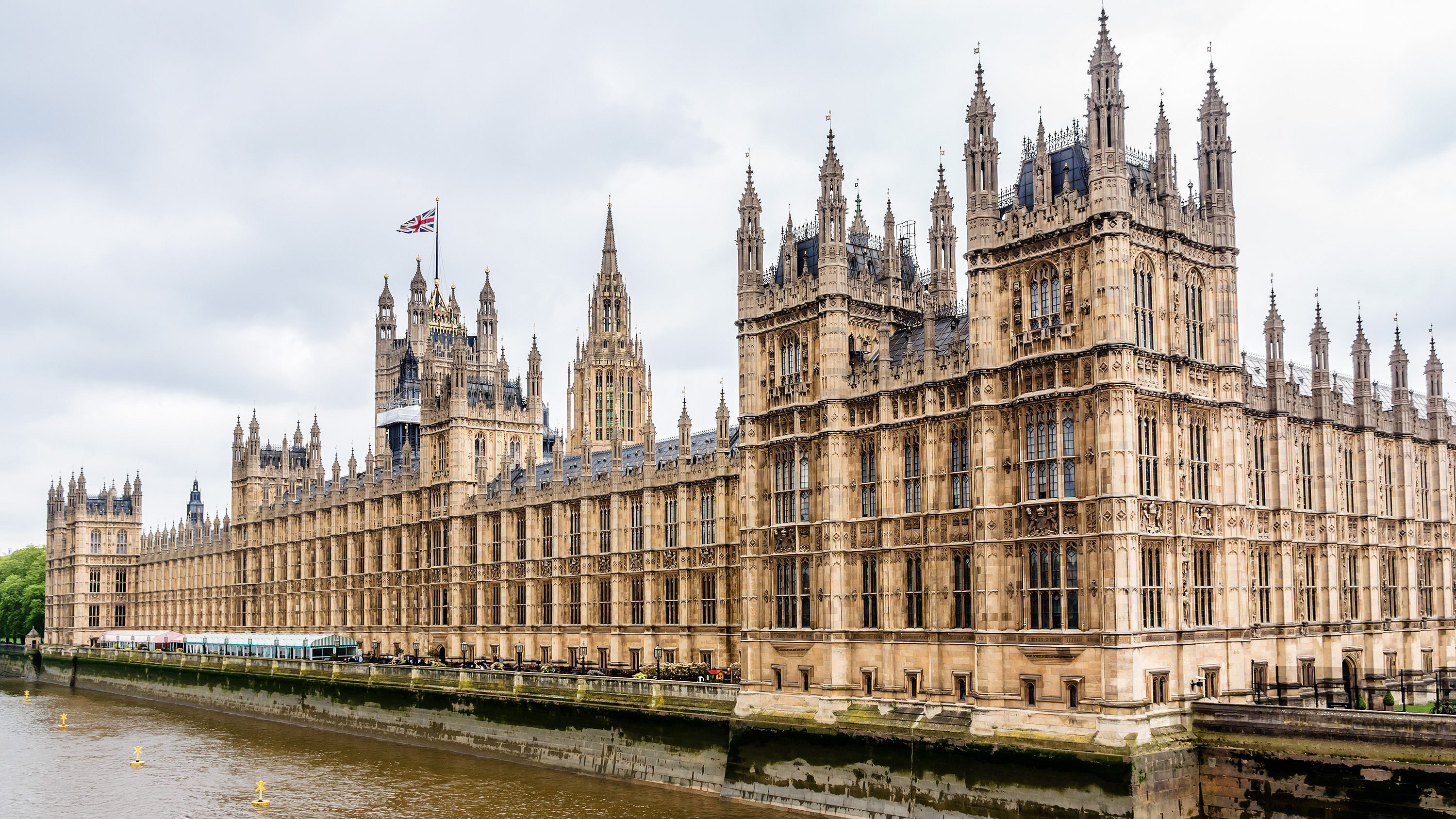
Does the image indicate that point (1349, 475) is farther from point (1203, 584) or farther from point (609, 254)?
point (609, 254)

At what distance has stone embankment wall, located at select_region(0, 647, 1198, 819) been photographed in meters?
44.1

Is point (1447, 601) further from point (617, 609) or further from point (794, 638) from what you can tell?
point (617, 609)

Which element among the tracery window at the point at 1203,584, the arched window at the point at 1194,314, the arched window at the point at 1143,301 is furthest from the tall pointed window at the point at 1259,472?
the arched window at the point at 1143,301

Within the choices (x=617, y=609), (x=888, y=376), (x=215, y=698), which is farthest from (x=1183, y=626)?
(x=215, y=698)

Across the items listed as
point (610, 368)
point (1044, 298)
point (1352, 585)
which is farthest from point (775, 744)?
point (610, 368)

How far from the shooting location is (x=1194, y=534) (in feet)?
157

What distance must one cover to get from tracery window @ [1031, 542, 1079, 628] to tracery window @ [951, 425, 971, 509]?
4341mm

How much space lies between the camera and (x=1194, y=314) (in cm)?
4956

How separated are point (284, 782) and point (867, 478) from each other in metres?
36.4

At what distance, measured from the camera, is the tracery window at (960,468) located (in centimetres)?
5122

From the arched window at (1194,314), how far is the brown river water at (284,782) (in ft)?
83.9

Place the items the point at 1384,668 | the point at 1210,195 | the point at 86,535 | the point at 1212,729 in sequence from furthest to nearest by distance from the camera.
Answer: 1. the point at 86,535
2. the point at 1384,668
3. the point at 1210,195
4. the point at 1212,729

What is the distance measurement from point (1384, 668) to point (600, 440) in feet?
303

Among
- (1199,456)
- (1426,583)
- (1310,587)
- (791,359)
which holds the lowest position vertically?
(1426,583)
